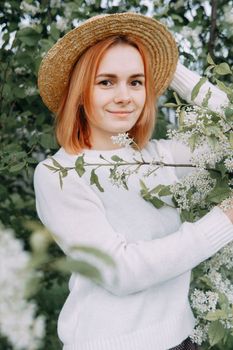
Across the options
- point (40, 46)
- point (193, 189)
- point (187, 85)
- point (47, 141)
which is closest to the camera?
point (193, 189)

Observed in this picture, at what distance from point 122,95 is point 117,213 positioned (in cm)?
27

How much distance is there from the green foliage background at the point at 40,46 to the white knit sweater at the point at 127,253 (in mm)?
678

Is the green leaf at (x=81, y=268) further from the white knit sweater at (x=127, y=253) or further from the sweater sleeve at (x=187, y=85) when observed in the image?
the sweater sleeve at (x=187, y=85)

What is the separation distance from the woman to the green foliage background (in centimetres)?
54

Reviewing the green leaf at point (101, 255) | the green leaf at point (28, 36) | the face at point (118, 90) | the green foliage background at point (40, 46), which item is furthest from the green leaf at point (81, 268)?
the green leaf at point (28, 36)

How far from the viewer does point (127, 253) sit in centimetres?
139

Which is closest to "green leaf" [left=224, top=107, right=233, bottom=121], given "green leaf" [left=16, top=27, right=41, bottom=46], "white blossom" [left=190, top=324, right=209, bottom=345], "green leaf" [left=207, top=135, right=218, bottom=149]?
"green leaf" [left=207, top=135, right=218, bottom=149]

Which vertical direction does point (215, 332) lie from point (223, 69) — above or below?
below

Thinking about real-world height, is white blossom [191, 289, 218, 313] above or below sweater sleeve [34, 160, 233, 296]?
below

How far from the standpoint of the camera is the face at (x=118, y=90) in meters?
1.53

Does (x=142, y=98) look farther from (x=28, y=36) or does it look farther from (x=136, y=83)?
(x=28, y=36)

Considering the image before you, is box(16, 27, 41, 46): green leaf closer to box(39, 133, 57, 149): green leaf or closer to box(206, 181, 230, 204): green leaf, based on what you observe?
box(39, 133, 57, 149): green leaf

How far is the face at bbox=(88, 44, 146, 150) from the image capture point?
1.53 metres

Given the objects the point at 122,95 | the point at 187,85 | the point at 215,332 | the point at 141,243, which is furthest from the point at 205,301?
the point at 187,85
